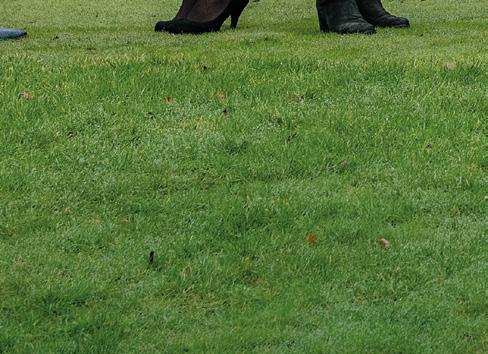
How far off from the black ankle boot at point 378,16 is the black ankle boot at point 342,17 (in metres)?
0.41

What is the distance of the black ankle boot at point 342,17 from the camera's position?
8.01 meters

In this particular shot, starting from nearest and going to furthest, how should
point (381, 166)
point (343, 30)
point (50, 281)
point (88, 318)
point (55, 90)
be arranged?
point (88, 318)
point (50, 281)
point (381, 166)
point (55, 90)
point (343, 30)

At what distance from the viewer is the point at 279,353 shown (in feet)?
9.93

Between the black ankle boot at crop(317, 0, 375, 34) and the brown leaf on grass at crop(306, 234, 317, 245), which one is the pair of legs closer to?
the black ankle boot at crop(317, 0, 375, 34)

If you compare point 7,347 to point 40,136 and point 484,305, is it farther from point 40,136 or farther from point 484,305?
point 40,136

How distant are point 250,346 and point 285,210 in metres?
1.16

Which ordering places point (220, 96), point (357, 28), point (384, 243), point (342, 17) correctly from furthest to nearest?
point (342, 17)
point (357, 28)
point (220, 96)
point (384, 243)

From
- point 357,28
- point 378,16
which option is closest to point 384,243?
point 357,28

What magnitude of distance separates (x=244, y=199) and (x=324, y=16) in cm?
433

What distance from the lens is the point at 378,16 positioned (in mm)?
8617

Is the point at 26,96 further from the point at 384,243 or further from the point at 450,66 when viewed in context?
the point at 450,66

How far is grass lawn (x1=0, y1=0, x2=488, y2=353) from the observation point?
3.25 metres

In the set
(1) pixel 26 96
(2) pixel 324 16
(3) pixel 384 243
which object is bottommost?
(3) pixel 384 243

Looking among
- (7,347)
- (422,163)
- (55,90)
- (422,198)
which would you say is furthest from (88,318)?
(55,90)
